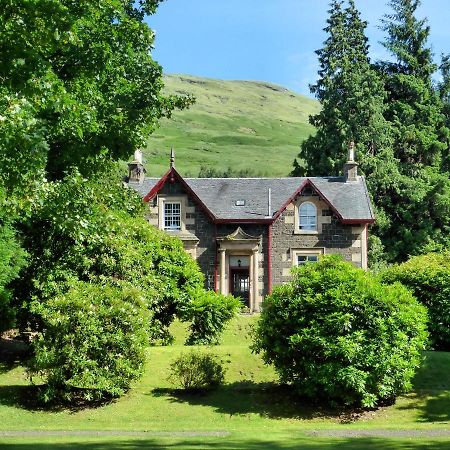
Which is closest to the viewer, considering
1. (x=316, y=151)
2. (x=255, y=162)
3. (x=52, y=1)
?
(x=52, y=1)

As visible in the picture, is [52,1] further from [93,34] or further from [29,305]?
[29,305]

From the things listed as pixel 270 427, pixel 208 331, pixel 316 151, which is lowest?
pixel 270 427

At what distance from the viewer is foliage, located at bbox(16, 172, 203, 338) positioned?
69.0 ft

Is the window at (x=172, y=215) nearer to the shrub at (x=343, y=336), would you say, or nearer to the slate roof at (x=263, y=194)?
the slate roof at (x=263, y=194)

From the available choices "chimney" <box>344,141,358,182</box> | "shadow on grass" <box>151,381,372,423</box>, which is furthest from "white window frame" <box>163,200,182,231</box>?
"shadow on grass" <box>151,381,372,423</box>

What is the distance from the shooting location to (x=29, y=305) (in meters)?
21.6

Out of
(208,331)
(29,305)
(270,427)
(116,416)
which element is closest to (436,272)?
(208,331)

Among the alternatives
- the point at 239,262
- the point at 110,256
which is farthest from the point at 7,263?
the point at 239,262

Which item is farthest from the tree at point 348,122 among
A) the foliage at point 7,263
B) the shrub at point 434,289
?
the foliage at point 7,263

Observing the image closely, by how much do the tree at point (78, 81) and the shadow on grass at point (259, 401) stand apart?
26.1 ft

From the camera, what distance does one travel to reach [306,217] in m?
39.4

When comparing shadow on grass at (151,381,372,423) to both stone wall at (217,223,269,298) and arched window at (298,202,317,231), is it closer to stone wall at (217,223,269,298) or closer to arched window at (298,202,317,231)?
stone wall at (217,223,269,298)

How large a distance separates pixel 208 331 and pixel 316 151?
28.1 metres

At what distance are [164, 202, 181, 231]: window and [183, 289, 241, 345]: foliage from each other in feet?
44.7
